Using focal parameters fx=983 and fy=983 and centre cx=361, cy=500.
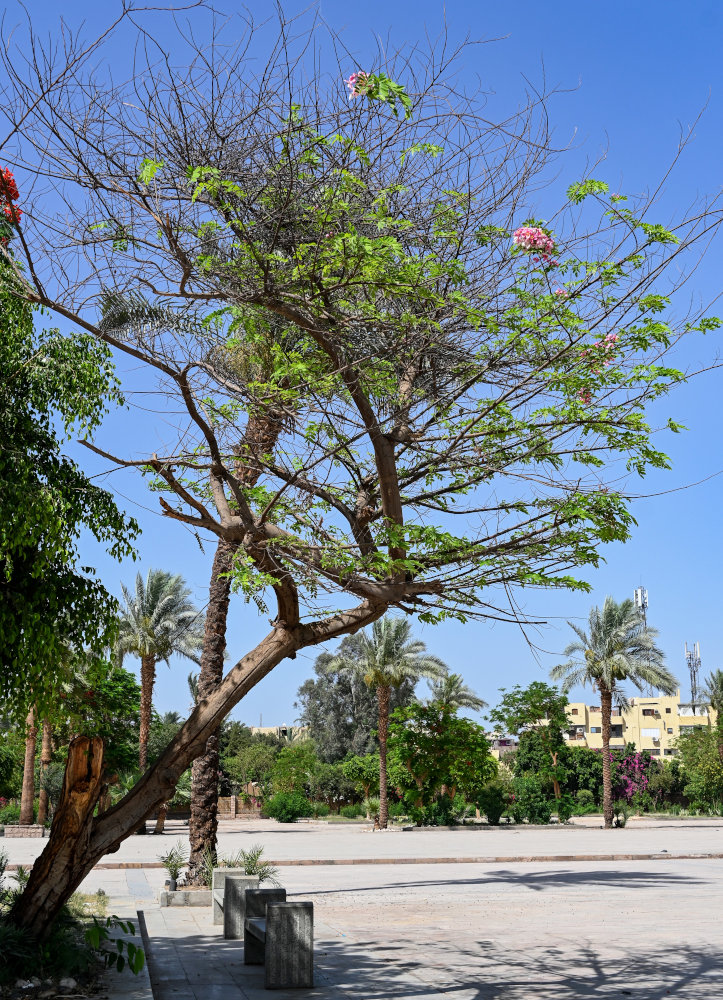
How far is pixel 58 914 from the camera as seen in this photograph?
7539 mm

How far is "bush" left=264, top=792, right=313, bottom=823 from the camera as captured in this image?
41375mm

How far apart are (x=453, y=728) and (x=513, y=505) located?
92.0 ft

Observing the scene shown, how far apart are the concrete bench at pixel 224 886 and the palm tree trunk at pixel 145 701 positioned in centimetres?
2143

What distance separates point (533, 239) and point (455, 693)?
39281 millimetres

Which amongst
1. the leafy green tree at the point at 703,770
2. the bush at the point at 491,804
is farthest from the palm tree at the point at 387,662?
the leafy green tree at the point at 703,770

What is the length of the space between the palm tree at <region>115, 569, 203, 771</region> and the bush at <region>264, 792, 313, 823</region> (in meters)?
7.94

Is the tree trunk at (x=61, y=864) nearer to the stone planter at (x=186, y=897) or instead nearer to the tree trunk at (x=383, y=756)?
the stone planter at (x=186, y=897)

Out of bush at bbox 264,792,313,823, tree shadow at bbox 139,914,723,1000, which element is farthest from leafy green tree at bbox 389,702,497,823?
tree shadow at bbox 139,914,723,1000

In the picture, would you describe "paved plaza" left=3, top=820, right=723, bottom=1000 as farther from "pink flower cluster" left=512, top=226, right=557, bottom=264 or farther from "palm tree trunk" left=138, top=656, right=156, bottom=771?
"palm tree trunk" left=138, top=656, right=156, bottom=771

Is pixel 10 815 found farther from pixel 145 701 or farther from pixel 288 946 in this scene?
pixel 288 946

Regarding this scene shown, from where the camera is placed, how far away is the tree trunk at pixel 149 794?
291 inches

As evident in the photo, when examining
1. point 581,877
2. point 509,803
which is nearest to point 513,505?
point 581,877

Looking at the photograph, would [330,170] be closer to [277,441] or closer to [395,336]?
[395,336]

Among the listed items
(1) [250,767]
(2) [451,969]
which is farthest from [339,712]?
(2) [451,969]
